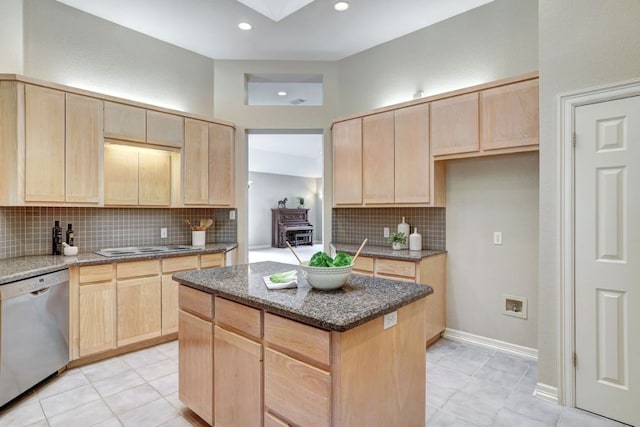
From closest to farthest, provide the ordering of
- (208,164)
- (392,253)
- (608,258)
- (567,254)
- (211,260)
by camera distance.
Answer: (608,258) → (567,254) → (392,253) → (211,260) → (208,164)

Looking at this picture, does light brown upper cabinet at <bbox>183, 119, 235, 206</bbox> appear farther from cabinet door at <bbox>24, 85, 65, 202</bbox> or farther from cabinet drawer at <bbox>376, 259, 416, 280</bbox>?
cabinet drawer at <bbox>376, 259, 416, 280</bbox>

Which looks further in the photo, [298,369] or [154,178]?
[154,178]

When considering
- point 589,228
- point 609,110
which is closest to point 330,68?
point 609,110

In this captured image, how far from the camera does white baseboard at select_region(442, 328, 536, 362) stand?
2949mm

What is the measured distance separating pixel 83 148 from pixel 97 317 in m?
1.51

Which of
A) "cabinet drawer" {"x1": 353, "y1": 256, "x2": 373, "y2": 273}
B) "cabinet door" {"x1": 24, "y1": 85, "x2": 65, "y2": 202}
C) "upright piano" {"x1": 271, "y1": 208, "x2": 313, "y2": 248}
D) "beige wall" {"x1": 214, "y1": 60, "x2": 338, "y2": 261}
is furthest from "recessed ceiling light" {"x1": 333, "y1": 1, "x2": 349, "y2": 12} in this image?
"upright piano" {"x1": 271, "y1": 208, "x2": 313, "y2": 248}

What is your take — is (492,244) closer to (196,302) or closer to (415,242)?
(415,242)

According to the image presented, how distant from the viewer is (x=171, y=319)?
332 cm

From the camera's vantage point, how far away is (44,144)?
109 inches

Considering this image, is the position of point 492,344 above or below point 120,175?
below

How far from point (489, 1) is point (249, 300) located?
3450 mm

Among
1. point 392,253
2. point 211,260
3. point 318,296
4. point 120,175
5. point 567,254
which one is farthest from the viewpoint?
point 211,260

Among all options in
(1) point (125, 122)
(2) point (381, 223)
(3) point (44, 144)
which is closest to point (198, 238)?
(1) point (125, 122)

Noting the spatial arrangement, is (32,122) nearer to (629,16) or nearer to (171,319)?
(171,319)
